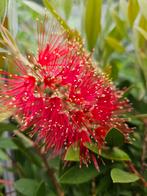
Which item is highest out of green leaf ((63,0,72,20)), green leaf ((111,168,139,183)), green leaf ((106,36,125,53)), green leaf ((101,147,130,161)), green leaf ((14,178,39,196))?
green leaf ((63,0,72,20))

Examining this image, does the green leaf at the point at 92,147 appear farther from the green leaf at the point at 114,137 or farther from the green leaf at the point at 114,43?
the green leaf at the point at 114,43

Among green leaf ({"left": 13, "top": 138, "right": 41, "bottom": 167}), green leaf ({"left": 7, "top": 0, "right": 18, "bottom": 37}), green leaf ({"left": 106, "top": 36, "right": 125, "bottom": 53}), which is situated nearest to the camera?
green leaf ({"left": 7, "top": 0, "right": 18, "bottom": 37})

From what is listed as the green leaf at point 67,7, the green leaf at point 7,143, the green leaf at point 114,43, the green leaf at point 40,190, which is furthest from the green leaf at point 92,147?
the green leaf at point 67,7

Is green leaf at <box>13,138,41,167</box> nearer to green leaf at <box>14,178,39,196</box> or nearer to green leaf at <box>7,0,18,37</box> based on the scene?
green leaf at <box>14,178,39,196</box>

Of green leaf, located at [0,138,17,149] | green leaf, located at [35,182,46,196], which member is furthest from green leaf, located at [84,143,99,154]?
green leaf, located at [0,138,17,149]

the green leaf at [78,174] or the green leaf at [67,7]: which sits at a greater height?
the green leaf at [67,7]

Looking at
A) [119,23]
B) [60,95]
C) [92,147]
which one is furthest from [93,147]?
[119,23]

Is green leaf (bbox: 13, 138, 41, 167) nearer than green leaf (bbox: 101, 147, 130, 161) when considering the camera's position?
No

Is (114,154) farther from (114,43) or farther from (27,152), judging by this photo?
(114,43)
